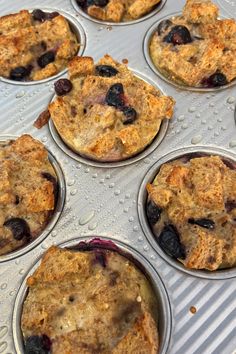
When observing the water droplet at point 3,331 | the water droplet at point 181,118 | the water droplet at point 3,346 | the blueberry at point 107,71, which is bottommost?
the water droplet at point 3,346

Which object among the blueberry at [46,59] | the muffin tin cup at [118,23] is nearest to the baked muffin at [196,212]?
the blueberry at [46,59]

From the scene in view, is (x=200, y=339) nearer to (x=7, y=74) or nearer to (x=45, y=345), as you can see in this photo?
(x=45, y=345)

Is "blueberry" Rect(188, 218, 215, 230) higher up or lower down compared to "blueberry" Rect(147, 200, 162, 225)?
higher up

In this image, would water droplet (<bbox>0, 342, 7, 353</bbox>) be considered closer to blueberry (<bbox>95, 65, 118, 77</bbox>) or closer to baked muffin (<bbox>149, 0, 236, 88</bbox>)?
blueberry (<bbox>95, 65, 118, 77</bbox>)

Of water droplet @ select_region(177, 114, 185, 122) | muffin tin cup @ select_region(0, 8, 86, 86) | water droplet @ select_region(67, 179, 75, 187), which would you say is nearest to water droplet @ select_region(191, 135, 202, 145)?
water droplet @ select_region(177, 114, 185, 122)

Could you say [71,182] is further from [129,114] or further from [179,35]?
[179,35]

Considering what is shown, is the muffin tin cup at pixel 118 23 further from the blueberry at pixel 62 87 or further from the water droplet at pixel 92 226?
the water droplet at pixel 92 226
